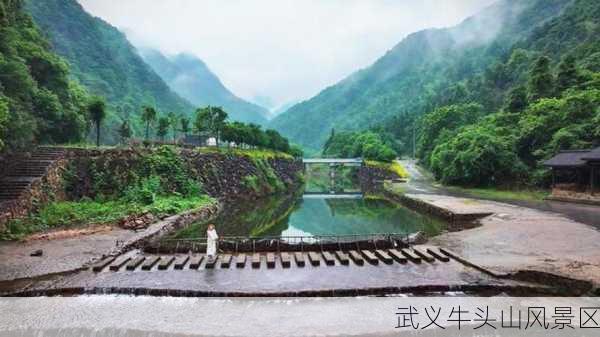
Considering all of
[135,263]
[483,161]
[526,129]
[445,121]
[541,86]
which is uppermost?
[541,86]

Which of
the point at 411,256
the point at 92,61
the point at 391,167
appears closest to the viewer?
the point at 411,256

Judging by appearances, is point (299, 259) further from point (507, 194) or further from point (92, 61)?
point (92, 61)

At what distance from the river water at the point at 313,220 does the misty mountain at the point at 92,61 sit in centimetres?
6828

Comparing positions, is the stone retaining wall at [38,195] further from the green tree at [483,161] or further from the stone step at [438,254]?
the green tree at [483,161]

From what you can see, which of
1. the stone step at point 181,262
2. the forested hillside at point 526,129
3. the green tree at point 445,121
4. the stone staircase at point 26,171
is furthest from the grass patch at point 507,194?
the stone staircase at point 26,171

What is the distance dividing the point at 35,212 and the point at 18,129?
16.4ft

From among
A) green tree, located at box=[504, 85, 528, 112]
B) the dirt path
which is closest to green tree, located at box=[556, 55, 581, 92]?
green tree, located at box=[504, 85, 528, 112]

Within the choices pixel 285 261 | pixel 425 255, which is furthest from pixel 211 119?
pixel 425 255

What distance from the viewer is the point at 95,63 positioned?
11144 centimetres

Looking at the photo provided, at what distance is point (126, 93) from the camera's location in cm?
11275

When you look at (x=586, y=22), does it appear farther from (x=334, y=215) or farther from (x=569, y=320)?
(x=569, y=320)

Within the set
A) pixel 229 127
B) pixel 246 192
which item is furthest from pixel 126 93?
pixel 246 192

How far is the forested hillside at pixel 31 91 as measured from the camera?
23159 mm

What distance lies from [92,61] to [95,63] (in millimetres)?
1118
